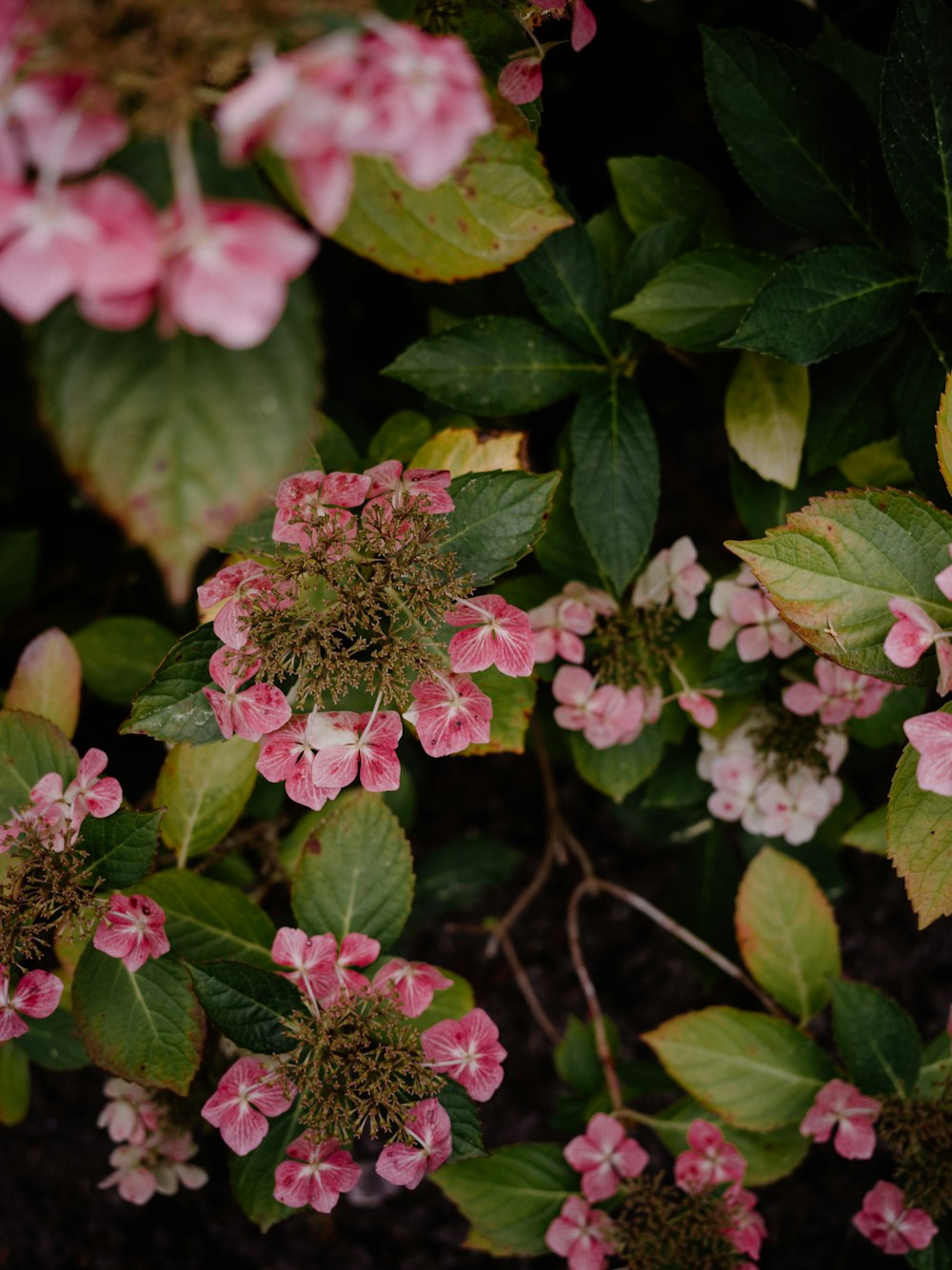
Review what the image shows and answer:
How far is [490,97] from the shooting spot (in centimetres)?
79

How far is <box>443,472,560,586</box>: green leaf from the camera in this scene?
103cm

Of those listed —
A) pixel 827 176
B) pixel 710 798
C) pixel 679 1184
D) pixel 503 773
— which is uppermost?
pixel 827 176

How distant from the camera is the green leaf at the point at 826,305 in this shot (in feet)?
3.72

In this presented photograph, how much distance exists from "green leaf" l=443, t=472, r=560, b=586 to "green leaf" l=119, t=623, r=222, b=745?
294mm

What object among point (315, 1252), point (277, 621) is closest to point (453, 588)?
point (277, 621)

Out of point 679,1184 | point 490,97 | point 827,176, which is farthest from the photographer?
point 679,1184

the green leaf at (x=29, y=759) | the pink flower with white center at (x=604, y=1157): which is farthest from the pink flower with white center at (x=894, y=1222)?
the green leaf at (x=29, y=759)

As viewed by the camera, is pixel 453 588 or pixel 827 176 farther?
pixel 827 176

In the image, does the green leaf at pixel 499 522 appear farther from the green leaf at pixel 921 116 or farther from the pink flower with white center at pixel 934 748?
the green leaf at pixel 921 116

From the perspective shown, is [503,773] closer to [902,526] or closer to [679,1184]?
[679,1184]

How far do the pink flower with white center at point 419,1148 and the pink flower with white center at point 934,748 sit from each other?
68 centimetres

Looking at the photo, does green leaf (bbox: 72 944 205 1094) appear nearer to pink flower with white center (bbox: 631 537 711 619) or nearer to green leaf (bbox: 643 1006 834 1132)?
green leaf (bbox: 643 1006 834 1132)

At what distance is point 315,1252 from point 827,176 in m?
2.35

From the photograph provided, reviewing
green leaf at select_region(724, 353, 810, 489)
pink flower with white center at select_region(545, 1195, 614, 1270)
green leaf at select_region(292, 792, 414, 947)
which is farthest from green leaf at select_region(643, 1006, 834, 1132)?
green leaf at select_region(724, 353, 810, 489)
